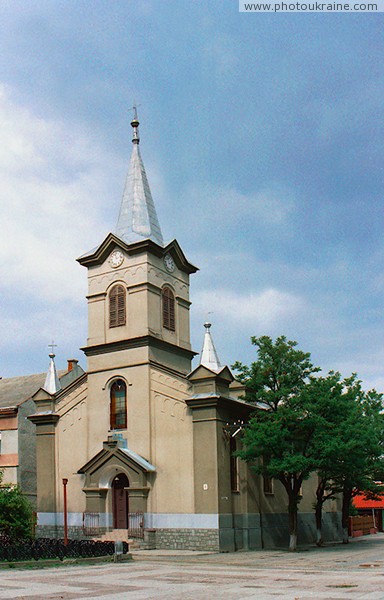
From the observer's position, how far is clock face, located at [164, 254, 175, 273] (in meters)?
39.5

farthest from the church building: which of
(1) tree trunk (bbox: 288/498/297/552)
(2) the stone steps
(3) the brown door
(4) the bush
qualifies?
→ (4) the bush

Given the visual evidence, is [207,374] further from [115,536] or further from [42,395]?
[42,395]

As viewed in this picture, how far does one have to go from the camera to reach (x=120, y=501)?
117 feet

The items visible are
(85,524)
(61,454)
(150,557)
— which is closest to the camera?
(150,557)

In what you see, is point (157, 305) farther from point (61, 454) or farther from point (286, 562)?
point (286, 562)

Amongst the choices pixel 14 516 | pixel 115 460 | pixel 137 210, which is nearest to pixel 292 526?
pixel 115 460

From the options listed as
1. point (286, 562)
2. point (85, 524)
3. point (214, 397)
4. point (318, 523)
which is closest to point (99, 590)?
point (286, 562)

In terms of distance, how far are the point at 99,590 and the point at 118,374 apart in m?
20.0

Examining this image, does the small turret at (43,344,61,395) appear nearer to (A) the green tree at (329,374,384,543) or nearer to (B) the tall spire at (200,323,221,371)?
(B) the tall spire at (200,323,221,371)

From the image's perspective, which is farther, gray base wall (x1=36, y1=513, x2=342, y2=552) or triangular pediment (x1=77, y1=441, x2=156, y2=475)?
triangular pediment (x1=77, y1=441, x2=156, y2=475)

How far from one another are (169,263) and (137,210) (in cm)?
386

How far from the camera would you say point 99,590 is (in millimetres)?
17625

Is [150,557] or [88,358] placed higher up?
[88,358]

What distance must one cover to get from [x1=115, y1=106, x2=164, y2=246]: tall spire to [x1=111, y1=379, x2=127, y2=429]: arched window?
7992 mm
